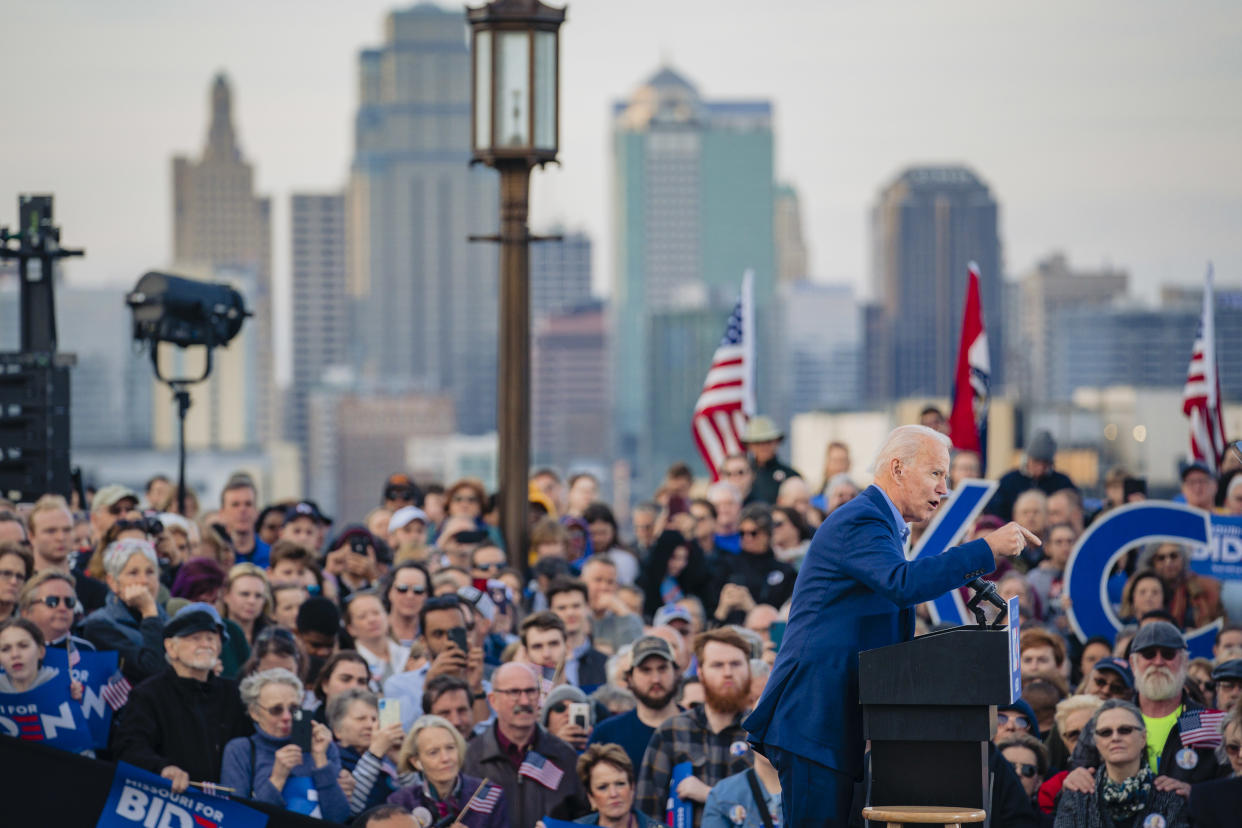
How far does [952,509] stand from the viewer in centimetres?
1145

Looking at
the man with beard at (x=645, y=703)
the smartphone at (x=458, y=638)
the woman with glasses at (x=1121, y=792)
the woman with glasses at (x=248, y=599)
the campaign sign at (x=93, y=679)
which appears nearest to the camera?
the woman with glasses at (x=1121, y=792)

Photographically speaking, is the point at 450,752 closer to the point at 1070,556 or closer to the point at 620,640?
the point at 620,640

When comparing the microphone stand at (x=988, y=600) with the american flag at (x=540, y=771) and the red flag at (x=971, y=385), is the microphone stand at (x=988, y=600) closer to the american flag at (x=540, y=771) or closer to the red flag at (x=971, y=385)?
the american flag at (x=540, y=771)

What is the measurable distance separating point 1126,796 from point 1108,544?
3907mm

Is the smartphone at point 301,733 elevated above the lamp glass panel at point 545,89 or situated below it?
below

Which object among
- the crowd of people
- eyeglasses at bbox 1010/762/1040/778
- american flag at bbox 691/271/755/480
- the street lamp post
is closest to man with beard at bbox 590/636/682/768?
the crowd of people

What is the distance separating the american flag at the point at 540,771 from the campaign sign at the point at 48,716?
1.75 metres

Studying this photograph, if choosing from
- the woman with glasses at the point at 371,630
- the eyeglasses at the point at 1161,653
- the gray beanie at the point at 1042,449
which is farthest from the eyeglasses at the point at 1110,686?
the gray beanie at the point at 1042,449

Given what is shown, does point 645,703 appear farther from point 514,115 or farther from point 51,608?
point 514,115

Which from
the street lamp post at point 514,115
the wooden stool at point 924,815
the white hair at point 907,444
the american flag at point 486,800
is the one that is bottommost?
the american flag at point 486,800

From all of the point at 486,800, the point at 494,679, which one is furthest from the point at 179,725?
the point at 494,679

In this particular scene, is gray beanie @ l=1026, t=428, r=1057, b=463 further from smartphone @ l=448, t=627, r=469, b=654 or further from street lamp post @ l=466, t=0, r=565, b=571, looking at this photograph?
smartphone @ l=448, t=627, r=469, b=654

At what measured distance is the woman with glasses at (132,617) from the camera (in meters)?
9.41

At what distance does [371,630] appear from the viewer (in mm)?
10547
